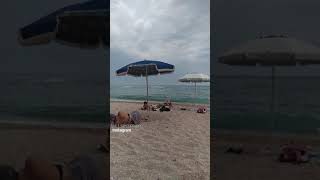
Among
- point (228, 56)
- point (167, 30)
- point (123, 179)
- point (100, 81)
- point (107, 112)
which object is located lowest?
point (123, 179)

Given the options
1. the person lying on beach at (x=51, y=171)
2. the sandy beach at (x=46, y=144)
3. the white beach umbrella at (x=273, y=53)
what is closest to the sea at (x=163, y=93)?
the white beach umbrella at (x=273, y=53)

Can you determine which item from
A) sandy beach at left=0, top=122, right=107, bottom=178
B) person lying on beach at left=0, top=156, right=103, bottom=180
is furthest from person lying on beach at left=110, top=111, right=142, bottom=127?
person lying on beach at left=0, top=156, right=103, bottom=180

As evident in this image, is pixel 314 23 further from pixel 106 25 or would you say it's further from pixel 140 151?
pixel 140 151

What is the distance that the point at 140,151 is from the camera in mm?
4734

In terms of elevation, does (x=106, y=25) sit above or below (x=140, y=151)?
above

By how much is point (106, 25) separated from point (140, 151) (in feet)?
6.97

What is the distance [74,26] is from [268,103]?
1.81 meters

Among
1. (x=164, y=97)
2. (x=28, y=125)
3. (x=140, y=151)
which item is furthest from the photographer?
(x=164, y=97)

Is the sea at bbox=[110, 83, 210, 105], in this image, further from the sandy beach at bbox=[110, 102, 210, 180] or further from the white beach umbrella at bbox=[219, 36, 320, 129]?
the white beach umbrella at bbox=[219, 36, 320, 129]

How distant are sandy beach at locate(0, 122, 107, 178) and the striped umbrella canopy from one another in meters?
0.71

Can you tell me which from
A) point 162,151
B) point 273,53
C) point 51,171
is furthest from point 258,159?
point 51,171

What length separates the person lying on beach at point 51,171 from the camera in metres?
2.70

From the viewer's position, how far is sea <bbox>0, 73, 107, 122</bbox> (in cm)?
307

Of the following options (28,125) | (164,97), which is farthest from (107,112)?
(164,97)
